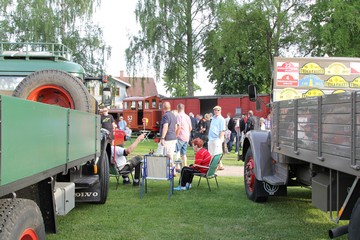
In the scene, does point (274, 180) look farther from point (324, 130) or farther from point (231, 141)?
point (231, 141)

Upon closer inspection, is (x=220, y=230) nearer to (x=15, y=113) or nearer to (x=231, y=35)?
(x=15, y=113)

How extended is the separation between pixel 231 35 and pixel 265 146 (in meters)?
22.0

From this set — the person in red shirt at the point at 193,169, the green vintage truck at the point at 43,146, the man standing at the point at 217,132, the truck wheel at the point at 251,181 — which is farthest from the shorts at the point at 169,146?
the green vintage truck at the point at 43,146

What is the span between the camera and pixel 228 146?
17438 millimetres

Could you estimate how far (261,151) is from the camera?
267 inches

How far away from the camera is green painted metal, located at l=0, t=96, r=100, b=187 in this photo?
2.45m

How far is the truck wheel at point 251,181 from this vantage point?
687 centimetres

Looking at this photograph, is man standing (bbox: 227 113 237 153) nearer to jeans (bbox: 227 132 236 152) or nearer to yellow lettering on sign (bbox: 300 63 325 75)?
jeans (bbox: 227 132 236 152)

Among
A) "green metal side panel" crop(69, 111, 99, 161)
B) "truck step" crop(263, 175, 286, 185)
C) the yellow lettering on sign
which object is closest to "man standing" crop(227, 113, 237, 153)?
the yellow lettering on sign

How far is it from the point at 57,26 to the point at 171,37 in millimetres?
8444

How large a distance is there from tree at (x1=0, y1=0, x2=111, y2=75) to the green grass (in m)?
23.5

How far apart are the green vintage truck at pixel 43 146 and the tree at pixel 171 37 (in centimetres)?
2567

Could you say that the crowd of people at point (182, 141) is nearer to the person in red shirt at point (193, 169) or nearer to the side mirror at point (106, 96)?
the person in red shirt at point (193, 169)

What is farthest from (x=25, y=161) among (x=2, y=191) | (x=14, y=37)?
(x=14, y=37)
